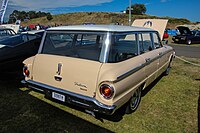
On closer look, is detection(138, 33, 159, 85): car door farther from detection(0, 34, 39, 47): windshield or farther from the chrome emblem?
the chrome emblem

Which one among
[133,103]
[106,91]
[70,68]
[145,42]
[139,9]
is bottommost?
[133,103]

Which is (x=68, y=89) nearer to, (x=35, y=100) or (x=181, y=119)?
(x=35, y=100)

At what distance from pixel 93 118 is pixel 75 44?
1.55 meters

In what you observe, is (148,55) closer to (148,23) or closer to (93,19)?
(148,23)

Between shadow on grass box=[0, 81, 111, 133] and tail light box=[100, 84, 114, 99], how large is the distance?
2.58 ft

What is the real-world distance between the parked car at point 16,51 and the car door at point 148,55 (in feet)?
11.6

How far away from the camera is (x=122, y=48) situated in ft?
10.8

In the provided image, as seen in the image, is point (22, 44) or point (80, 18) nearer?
point (22, 44)

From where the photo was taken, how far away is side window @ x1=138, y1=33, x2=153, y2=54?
3.90 metres

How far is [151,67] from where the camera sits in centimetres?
412

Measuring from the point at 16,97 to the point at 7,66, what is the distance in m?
1.09

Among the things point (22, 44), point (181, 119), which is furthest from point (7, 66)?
point (181, 119)

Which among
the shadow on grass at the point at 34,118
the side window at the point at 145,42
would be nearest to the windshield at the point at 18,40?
the shadow on grass at the point at 34,118

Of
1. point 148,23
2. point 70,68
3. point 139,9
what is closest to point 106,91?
point 70,68
